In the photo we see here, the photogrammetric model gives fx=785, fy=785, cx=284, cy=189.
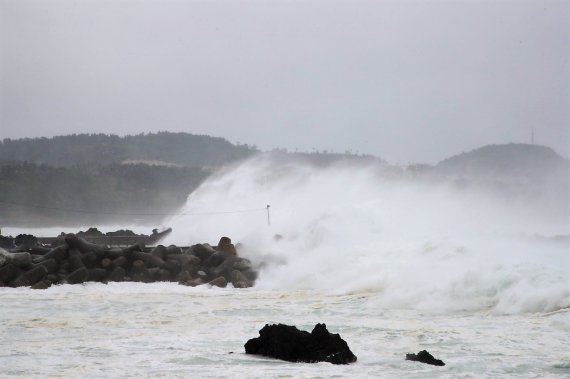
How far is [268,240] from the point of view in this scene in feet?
99.7

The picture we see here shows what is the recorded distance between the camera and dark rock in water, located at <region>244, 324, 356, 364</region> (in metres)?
12.2

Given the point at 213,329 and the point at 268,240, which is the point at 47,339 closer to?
the point at 213,329

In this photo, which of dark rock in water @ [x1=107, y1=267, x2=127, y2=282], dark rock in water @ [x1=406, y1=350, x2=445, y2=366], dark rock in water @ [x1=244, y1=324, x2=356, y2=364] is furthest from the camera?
dark rock in water @ [x1=107, y1=267, x2=127, y2=282]

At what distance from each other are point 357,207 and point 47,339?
61.6 ft

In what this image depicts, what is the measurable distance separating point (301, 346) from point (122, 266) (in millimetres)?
14750

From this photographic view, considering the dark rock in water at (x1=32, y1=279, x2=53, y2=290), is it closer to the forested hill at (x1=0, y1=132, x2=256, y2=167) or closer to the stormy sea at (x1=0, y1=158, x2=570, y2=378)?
the stormy sea at (x1=0, y1=158, x2=570, y2=378)

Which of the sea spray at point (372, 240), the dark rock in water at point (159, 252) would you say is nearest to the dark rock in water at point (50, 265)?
the dark rock in water at point (159, 252)

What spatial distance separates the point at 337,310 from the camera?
18672 millimetres

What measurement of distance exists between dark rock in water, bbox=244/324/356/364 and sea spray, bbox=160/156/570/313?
5905 millimetres

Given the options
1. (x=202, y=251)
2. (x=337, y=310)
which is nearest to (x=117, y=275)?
(x=202, y=251)

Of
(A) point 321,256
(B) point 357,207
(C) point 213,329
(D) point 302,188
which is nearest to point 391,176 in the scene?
(D) point 302,188

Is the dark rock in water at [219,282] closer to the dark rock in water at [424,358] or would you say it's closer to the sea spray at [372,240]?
the sea spray at [372,240]

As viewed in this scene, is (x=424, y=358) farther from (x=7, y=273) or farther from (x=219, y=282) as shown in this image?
(x=7, y=273)

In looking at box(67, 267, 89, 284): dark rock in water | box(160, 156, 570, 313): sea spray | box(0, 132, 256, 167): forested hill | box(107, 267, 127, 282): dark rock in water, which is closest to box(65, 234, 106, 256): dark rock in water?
box(107, 267, 127, 282): dark rock in water
